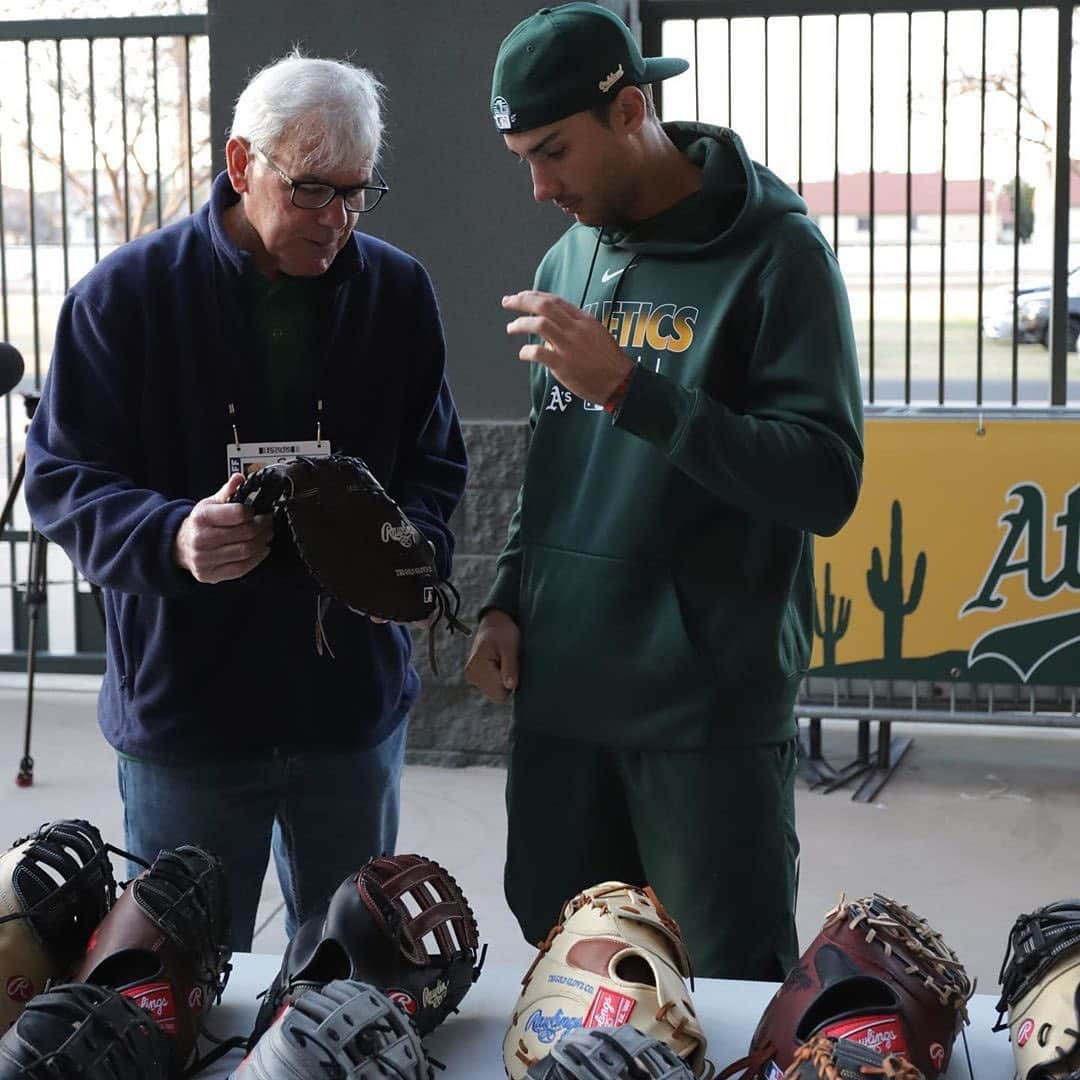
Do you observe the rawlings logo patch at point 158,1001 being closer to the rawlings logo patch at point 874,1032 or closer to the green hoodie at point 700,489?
the rawlings logo patch at point 874,1032

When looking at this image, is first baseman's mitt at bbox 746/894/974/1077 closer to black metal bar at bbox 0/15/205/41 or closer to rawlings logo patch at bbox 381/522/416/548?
rawlings logo patch at bbox 381/522/416/548

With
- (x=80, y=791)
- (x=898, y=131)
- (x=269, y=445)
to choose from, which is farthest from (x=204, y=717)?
(x=898, y=131)

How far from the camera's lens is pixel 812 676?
216 inches

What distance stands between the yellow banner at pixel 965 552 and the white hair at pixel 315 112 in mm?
3339

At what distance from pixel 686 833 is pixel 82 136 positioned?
6942 millimetres

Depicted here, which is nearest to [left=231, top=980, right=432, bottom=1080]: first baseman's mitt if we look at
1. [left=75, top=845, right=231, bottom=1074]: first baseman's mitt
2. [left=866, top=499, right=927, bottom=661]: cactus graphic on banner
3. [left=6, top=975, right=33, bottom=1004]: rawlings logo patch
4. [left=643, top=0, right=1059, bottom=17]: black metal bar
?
[left=75, top=845, right=231, bottom=1074]: first baseman's mitt

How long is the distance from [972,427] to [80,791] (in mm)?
3316

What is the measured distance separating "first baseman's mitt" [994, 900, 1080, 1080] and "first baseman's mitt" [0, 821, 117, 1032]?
40.3 inches

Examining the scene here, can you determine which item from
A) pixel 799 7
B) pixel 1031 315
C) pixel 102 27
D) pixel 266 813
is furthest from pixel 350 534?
pixel 1031 315

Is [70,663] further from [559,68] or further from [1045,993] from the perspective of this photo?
[1045,993]

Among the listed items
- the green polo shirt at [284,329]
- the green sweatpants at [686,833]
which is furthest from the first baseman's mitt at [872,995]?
the green polo shirt at [284,329]

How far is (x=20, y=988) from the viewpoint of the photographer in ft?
5.46

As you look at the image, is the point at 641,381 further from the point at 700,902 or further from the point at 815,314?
the point at 700,902

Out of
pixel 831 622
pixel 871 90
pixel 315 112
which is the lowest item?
pixel 831 622
